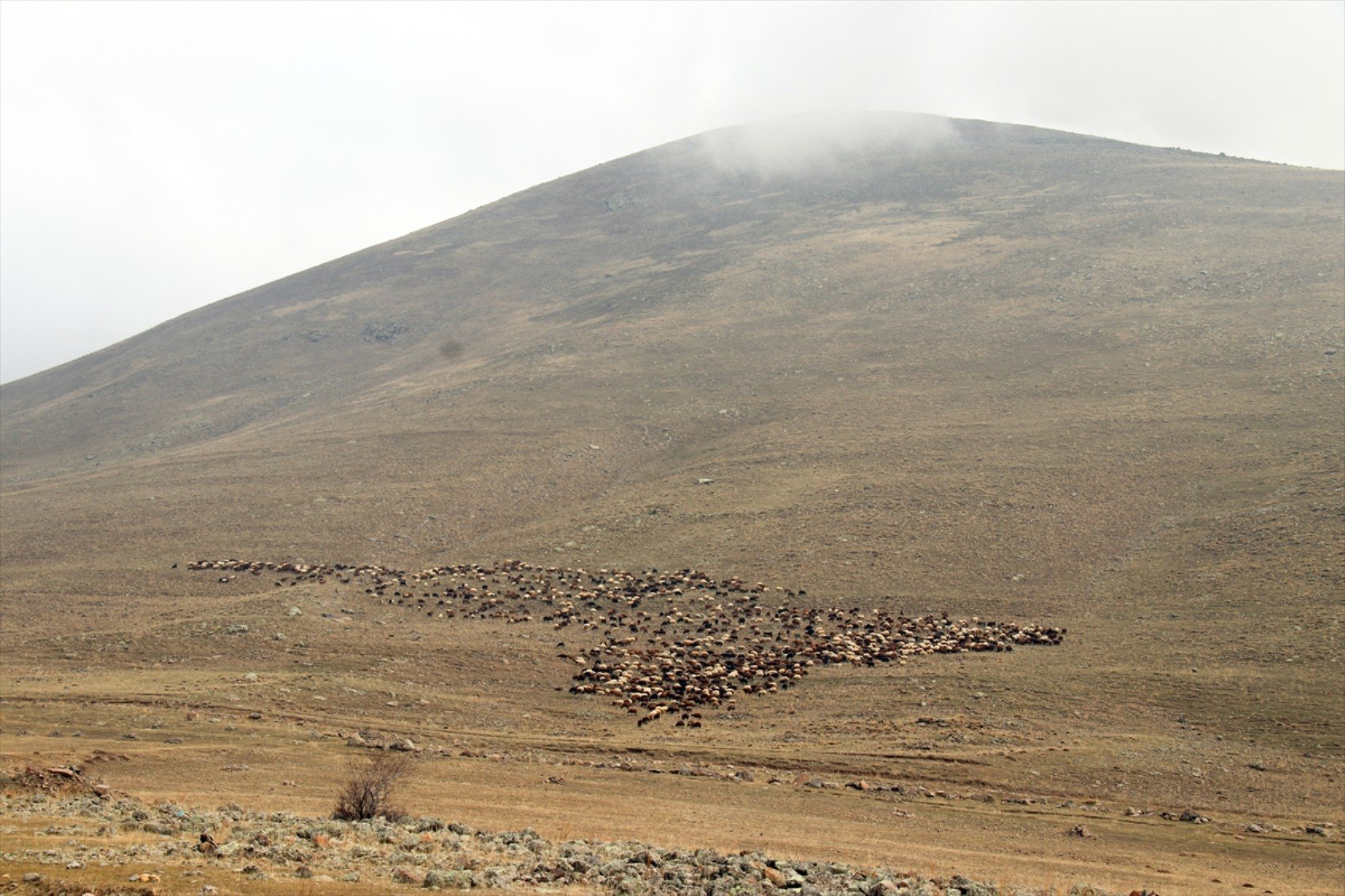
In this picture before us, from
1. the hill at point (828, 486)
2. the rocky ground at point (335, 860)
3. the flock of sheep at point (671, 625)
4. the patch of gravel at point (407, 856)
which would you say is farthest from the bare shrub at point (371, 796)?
the flock of sheep at point (671, 625)

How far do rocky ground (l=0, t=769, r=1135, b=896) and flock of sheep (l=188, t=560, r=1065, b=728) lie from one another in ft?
32.7

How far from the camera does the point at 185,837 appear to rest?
12438 mm

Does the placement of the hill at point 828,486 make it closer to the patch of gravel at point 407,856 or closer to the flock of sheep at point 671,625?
the flock of sheep at point 671,625

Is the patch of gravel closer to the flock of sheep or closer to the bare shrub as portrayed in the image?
the bare shrub

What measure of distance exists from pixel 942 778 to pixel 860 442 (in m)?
28.3

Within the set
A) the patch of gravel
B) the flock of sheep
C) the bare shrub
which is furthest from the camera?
the flock of sheep

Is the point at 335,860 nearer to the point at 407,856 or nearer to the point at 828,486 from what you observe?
the point at 407,856

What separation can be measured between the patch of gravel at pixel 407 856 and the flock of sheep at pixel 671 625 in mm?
9812

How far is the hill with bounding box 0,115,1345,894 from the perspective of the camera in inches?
793

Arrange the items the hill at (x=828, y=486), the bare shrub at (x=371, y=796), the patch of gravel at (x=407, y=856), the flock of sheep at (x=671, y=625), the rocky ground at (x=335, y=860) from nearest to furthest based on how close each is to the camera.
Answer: the rocky ground at (x=335, y=860)
the patch of gravel at (x=407, y=856)
the bare shrub at (x=371, y=796)
the hill at (x=828, y=486)
the flock of sheep at (x=671, y=625)

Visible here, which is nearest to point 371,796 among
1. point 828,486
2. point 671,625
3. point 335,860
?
point 335,860

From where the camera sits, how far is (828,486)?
4209cm

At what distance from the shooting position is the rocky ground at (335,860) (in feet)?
34.2

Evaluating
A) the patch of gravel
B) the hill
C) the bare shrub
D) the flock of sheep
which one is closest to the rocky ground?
the patch of gravel
